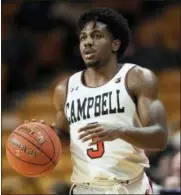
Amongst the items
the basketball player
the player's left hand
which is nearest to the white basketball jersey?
the basketball player

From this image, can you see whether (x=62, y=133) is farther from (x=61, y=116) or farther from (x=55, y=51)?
(x=55, y=51)

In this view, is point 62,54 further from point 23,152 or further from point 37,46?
point 23,152

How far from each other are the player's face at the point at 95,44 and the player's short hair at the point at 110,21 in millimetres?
37

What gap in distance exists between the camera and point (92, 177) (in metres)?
3.84

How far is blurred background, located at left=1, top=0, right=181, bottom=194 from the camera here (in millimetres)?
8219

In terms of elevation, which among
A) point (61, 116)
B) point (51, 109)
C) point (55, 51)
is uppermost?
point (61, 116)

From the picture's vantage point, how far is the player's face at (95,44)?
3.83 metres

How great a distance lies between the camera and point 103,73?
155 inches

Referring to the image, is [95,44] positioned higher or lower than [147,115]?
higher

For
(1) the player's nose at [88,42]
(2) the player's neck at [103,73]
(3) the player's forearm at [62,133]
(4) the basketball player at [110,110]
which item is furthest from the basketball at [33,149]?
(1) the player's nose at [88,42]

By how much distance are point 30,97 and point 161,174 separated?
3009 mm

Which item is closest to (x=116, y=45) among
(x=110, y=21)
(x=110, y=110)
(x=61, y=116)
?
(x=110, y=21)

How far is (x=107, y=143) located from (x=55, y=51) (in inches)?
211

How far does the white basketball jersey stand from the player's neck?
46mm
